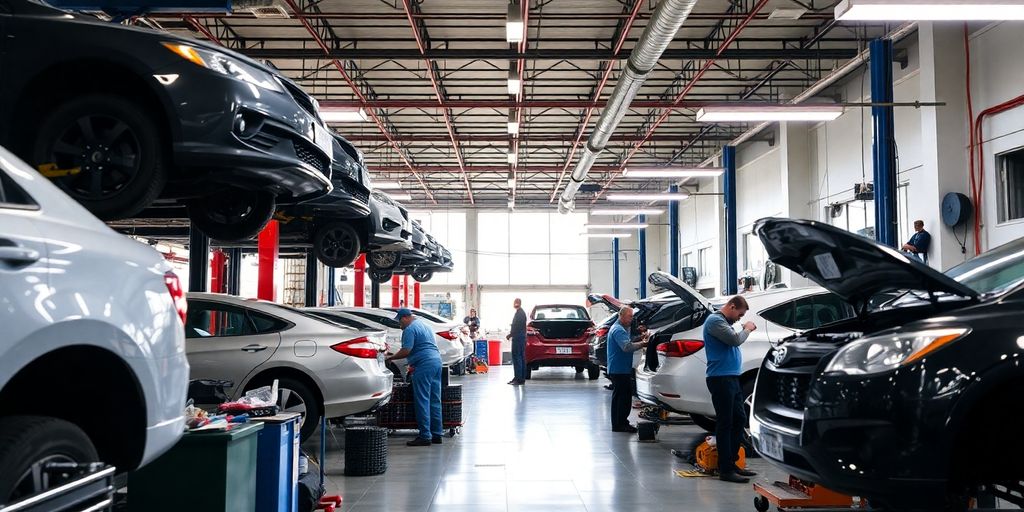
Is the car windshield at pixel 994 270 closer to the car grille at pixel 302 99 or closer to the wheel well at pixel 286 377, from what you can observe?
the car grille at pixel 302 99

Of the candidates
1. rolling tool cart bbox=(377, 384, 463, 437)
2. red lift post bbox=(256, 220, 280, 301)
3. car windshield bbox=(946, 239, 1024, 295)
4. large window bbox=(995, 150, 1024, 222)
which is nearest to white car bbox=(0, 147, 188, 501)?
car windshield bbox=(946, 239, 1024, 295)

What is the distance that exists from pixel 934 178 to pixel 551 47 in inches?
294

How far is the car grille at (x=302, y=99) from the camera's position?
482cm

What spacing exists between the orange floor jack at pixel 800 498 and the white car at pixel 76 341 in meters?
3.52

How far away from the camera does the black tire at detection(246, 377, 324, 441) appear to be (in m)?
7.03

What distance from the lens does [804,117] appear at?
38.5 ft

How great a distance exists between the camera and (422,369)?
826 centimetres

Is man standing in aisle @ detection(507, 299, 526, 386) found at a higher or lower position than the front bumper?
lower

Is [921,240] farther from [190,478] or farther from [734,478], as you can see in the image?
[190,478]

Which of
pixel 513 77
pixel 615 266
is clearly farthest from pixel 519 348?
pixel 615 266

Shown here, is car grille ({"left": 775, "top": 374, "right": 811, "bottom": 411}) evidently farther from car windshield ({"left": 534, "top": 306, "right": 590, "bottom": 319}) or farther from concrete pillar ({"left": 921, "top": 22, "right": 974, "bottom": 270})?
car windshield ({"left": 534, "top": 306, "right": 590, "bottom": 319})

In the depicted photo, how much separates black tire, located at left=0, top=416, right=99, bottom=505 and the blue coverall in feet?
19.2

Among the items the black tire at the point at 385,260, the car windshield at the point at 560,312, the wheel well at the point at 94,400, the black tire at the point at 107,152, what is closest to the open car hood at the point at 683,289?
the black tire at the point at 107,152

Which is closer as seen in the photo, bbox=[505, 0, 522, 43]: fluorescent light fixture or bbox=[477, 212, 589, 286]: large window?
bbox=[505, 0, 522, 43]: fluorescent light fixture
